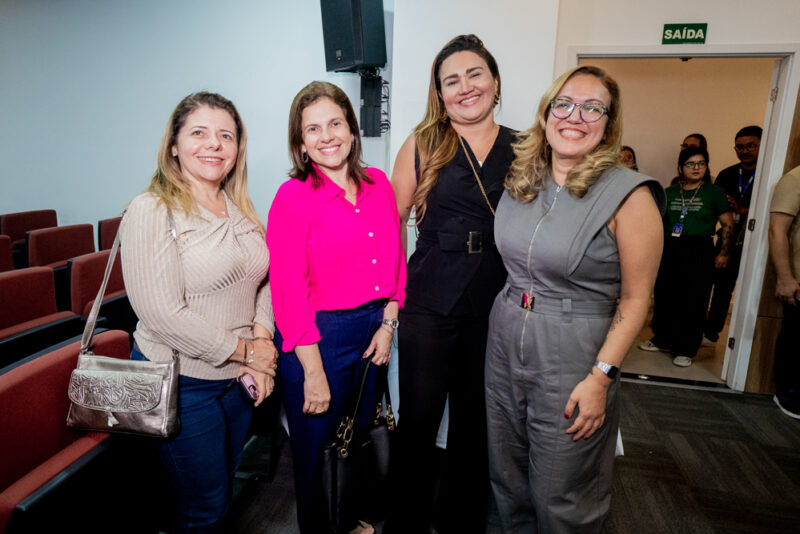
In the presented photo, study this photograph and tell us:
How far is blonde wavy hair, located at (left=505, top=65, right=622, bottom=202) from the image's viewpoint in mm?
1213

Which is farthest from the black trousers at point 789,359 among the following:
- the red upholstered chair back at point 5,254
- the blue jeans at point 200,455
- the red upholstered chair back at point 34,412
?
the red upholstered chair back at point 5,254

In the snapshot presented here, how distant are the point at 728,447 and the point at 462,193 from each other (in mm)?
2322

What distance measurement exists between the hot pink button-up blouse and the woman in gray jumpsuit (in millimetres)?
408

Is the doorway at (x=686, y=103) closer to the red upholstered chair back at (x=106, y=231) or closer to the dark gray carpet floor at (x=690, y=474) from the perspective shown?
the dark gray carpet floor at (x=690, y=474)

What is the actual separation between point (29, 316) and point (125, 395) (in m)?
1.57

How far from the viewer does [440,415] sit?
65.0 inches

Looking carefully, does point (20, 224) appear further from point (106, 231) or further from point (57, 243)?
point (57, 243)

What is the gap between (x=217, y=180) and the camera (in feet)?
4.56

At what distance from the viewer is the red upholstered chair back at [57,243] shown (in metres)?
3.29

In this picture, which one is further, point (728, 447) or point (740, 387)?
point (740, 387)

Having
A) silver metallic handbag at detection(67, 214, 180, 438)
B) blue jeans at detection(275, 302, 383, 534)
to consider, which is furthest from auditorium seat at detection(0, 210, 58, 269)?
blue jeans at detection(275, 302, 383, 534)

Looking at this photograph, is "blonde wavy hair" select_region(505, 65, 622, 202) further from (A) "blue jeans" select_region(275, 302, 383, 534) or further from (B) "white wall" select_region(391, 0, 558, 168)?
(B) "white wall" select_region(391, 0, 558, 168)

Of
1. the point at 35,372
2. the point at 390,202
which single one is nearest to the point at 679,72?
the point at 390,202

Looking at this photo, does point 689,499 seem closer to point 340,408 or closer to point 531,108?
point 340,408
